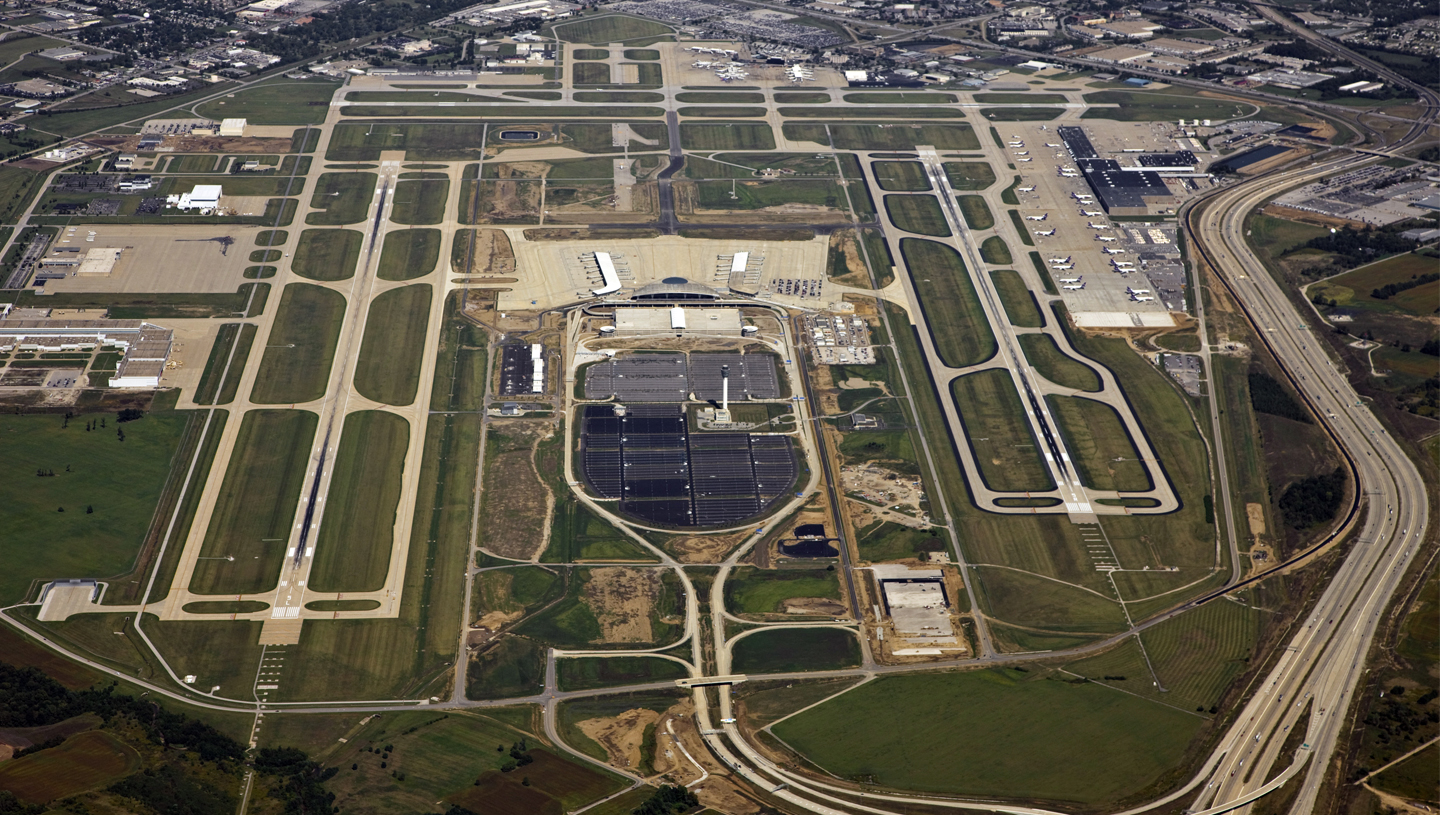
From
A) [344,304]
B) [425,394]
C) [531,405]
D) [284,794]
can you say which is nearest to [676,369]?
[531,405]

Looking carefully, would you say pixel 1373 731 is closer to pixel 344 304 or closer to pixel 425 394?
pixel 425 394

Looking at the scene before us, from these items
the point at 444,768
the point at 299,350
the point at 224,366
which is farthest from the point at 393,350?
the point at 444,768

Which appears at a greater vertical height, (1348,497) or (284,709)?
(1348,497)

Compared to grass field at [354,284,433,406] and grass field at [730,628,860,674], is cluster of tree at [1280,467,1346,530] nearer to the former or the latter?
grass field at [730,628,860,674]

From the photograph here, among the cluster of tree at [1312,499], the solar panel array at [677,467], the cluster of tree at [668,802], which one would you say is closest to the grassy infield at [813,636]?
the cluster of tree at [1312,499]

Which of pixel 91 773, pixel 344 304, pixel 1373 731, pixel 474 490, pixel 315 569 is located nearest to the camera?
pixel 91 773
